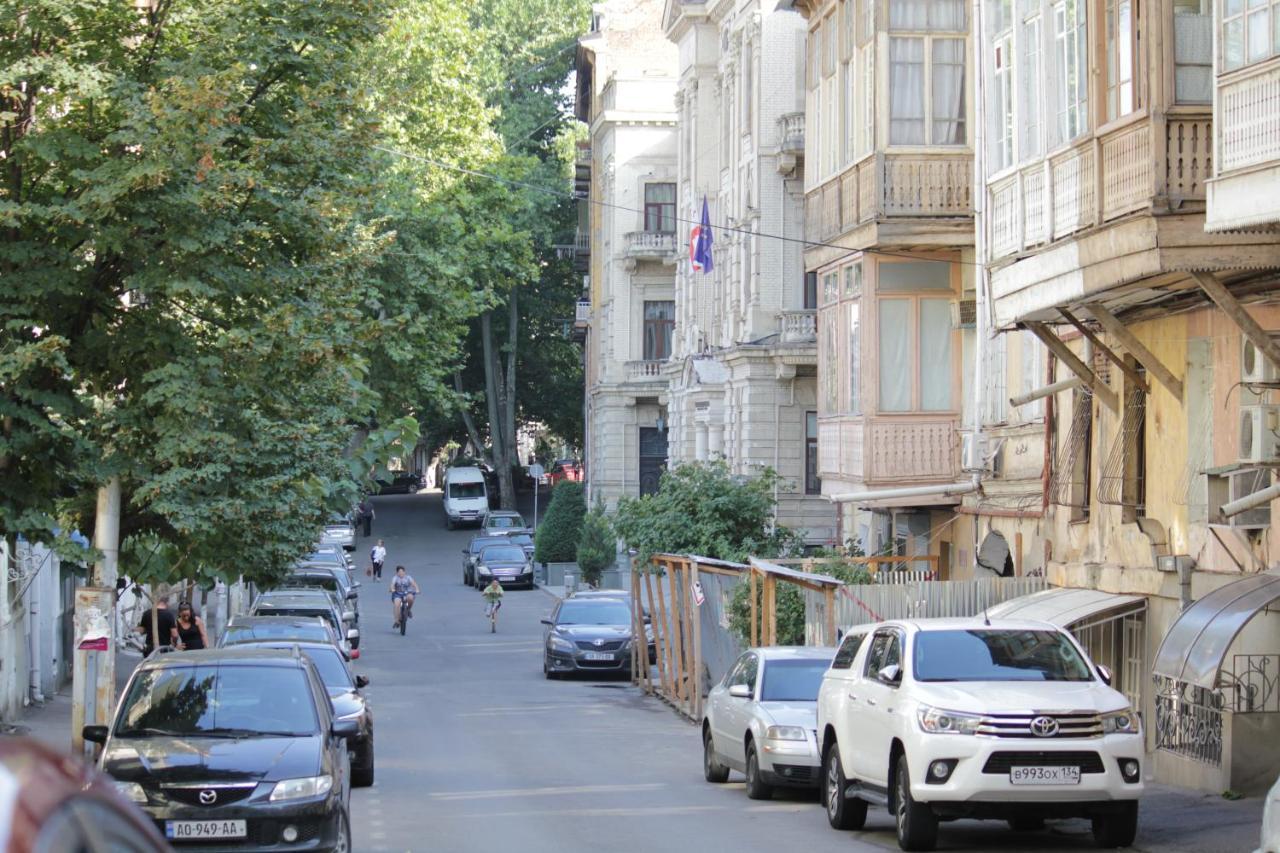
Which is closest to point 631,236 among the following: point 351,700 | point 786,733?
point 351,700

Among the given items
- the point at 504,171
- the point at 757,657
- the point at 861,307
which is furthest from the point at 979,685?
the point at 504,171

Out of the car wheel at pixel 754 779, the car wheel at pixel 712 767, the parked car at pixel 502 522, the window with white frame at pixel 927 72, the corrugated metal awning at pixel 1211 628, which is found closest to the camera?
the corrugated metal awning at pixel 1211 628

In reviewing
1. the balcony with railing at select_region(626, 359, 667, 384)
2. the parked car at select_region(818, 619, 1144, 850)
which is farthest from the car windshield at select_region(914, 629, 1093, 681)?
the balcony with railing at select_region(626, 359, 667, 384)

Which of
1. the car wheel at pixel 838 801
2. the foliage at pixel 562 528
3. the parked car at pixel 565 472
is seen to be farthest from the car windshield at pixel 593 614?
the parked car at pixel 565 472

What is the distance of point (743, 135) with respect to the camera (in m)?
44.5

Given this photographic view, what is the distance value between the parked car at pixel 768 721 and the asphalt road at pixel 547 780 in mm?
305

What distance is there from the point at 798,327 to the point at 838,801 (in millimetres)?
28345

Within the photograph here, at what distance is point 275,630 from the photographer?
78.2 ft

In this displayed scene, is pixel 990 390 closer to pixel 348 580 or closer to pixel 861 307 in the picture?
pixel 861 307

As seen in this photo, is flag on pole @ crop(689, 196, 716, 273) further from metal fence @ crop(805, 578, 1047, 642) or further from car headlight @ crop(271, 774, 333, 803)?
car headlight @ crop(271, 774, 333, 803)

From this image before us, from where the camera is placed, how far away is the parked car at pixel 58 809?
12.4 ft

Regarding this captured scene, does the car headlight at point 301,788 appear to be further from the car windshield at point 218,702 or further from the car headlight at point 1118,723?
the car headlight at point 1118,723

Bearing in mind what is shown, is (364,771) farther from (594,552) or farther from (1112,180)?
(594,552)

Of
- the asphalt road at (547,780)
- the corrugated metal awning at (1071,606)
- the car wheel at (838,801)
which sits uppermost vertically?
the corrugated metal awning at (1071,606)
